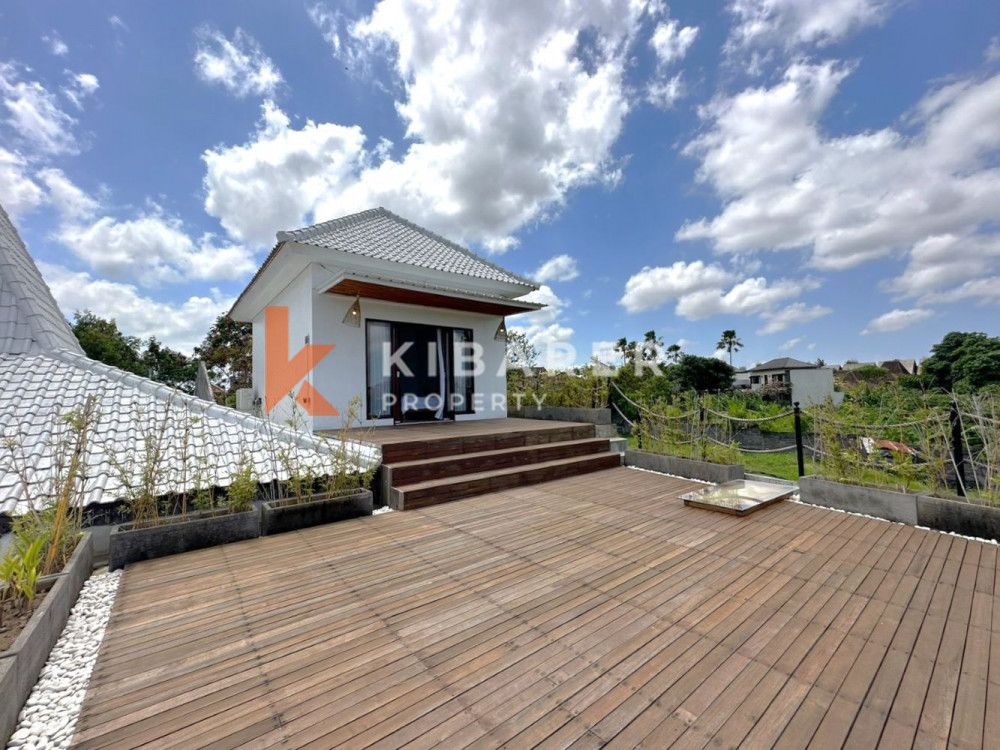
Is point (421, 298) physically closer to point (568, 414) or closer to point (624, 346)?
point (568, 414)

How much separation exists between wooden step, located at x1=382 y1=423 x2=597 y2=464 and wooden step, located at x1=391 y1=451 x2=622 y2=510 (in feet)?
1.54

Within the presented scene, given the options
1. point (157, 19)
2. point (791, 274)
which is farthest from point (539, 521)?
point (791, 274)

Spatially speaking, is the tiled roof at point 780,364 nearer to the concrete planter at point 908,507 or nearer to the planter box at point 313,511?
the concrete planter at point 908,507

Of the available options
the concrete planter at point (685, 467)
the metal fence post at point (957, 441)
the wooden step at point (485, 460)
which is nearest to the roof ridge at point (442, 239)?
the wooden step at point (485, 460)

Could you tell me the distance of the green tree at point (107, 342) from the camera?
16750mm

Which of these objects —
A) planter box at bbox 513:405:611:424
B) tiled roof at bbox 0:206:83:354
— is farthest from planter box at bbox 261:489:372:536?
tiled roof at bbox 0:206:83:354

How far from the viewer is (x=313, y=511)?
13.3ft

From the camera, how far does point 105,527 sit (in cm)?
353

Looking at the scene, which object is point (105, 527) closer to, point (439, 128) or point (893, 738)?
point (893, 738)

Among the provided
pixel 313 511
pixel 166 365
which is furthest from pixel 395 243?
pixel 166 365

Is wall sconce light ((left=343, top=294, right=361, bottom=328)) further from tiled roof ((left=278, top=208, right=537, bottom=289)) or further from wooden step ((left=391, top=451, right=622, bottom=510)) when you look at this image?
wooden step ((left=391, top=451, right=622, bottom=510))

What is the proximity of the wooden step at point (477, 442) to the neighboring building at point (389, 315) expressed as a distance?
2346mm

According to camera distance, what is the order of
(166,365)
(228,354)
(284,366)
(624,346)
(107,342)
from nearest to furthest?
(284,366)
(107,342)
(228,354)
(166,365)
(624,346)

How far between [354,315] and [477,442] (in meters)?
3.27
